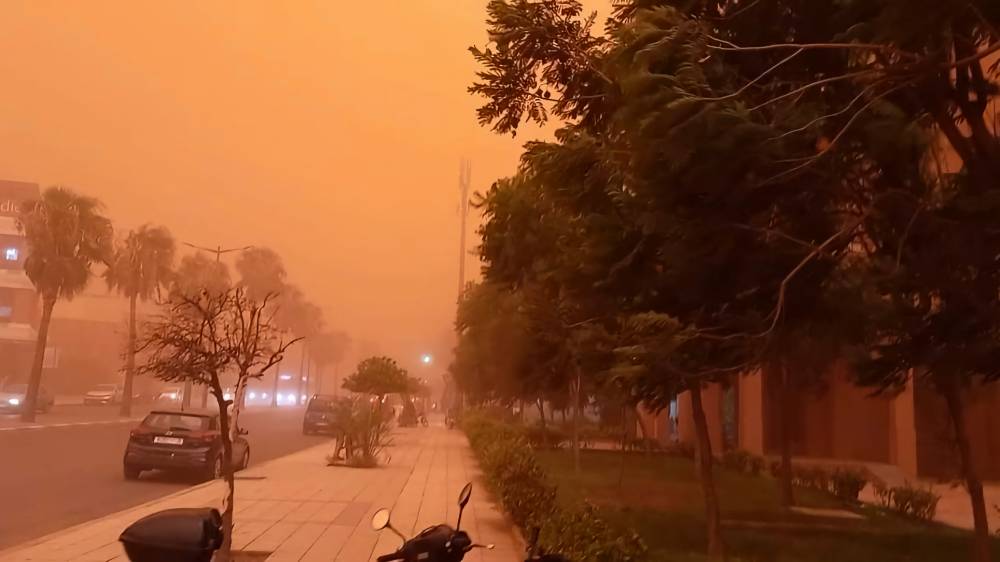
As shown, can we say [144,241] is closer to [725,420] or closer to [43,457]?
[43,457]

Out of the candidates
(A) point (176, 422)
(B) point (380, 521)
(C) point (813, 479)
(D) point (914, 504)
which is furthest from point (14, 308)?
(B) point (380, 521)

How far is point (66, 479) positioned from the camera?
49.8 feet

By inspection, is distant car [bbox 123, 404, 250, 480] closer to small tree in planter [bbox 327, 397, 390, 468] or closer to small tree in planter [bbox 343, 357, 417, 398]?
small tree in planter [bbox 327, 397, 390, 468]

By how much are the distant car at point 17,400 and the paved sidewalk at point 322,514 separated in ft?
74.7

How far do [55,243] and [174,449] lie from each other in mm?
23555

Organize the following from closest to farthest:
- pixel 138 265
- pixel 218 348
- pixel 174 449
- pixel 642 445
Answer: pixel 218 348
pixel 174 449
pixel 642 445
pixel 138 265

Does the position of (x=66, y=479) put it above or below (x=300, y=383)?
below

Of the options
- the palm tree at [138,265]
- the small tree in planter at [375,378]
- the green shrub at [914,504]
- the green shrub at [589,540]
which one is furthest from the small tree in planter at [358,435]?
the palm tree at [138,265]

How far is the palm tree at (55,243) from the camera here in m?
35.2

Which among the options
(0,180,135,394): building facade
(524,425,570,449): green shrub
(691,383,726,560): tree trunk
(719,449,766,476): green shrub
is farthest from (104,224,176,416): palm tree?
(691,383,726,560): tree trunk

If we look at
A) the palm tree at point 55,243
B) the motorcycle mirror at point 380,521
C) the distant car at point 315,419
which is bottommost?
the distant car at point 315,419

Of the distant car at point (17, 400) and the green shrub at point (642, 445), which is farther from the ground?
the distant car at point (17, 400)

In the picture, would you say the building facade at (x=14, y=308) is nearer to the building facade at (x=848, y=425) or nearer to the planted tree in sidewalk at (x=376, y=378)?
the planted tree in sidewalk at (x=376, y=378)

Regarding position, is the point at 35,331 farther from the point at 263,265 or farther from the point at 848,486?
the point at 848,486
